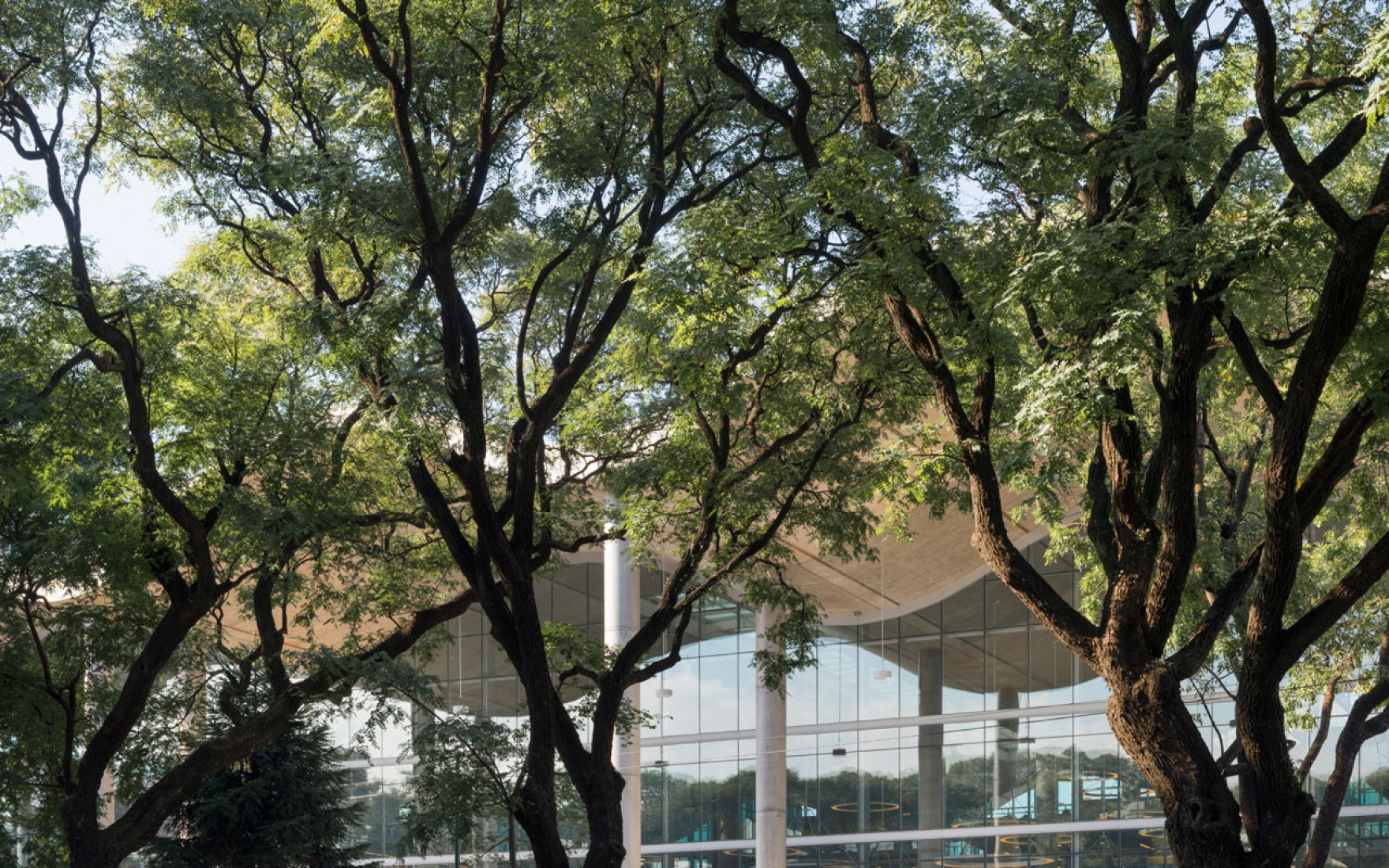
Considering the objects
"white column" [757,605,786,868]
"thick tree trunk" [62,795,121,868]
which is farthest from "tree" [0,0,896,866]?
"white column" [757,605,786,868]

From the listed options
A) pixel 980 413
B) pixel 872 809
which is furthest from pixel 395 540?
pixel 872 809

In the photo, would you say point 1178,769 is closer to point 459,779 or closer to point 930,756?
point 459,779

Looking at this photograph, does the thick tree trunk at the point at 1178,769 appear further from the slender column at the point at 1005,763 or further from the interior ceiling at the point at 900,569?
the slender column at the point at 1005,763

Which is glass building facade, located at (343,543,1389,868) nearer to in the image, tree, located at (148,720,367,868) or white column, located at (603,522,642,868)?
white column, located at (603,522,642,868)

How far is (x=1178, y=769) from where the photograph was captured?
32.7ft

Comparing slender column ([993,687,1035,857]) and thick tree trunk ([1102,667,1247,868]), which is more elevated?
thick tree trunk ([1102,667,1247,868])

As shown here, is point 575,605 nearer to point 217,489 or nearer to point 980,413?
point 217,489

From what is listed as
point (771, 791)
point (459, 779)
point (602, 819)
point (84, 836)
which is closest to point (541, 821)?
point (459, 779)

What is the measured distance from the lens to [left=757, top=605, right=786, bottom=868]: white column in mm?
27766

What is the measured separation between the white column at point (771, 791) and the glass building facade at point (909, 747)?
0.78 m

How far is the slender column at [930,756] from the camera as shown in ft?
96.9

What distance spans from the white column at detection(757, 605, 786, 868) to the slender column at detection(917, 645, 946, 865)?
11.0 feet

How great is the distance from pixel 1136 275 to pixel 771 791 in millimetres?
20135

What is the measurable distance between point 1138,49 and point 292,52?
26.7 ft
